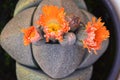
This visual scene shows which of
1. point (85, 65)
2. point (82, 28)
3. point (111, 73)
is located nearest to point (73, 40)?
point (82, 28)

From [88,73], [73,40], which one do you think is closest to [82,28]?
[73,40]

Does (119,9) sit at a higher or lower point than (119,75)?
higher

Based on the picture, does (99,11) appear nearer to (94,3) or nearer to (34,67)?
(94,3)

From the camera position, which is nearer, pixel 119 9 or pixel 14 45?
pixel 14 45

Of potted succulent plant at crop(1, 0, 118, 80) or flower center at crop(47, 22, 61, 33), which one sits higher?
flower center at crop(47, 22, 61, 33)

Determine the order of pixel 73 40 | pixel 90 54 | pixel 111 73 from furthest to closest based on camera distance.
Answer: pixel 111 73 < pixel 90 54 < pixel 73 40

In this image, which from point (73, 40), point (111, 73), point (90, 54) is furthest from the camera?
point (111, 73)

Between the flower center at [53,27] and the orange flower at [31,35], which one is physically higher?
the flower center at [53,27]
